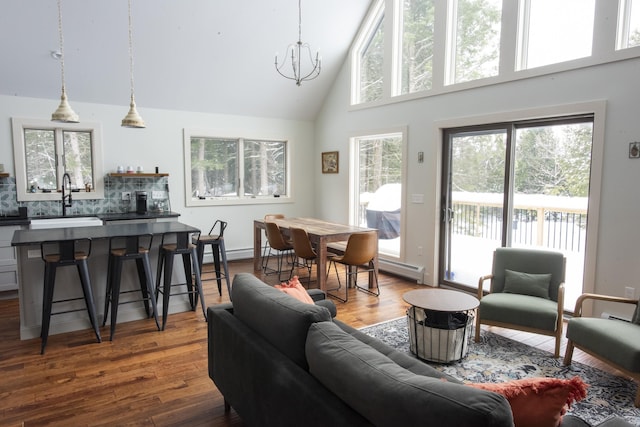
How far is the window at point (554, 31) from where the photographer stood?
3.87m

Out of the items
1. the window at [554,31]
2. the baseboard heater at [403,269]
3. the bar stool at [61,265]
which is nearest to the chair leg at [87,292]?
the bar stool at [61,265]

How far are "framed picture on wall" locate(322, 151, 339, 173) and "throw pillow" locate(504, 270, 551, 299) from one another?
3833mm

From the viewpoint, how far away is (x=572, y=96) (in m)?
3.88

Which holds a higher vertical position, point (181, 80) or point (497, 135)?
point (181, 80)

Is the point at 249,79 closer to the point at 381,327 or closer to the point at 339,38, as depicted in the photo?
the point at 339,38

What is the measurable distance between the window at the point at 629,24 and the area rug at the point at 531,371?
9.16 feet

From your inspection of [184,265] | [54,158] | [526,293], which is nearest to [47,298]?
[184,265]

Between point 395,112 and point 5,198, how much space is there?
17.4ft

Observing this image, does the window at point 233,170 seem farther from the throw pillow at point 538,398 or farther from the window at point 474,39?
the throw pillow at point 538,398

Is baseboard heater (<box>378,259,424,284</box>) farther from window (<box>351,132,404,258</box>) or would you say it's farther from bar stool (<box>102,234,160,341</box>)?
bar stool (<box>102,234,160,341</box>)

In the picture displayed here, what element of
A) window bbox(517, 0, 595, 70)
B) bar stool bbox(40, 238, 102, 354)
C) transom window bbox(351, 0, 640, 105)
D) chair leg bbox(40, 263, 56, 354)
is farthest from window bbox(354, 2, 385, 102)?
chair leg bbox(40, 263, 56, 354)

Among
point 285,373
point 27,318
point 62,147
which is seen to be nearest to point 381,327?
point 285,373

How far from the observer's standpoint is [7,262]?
4.89 metres

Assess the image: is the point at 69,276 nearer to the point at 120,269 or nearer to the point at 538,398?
the point at 120,269
